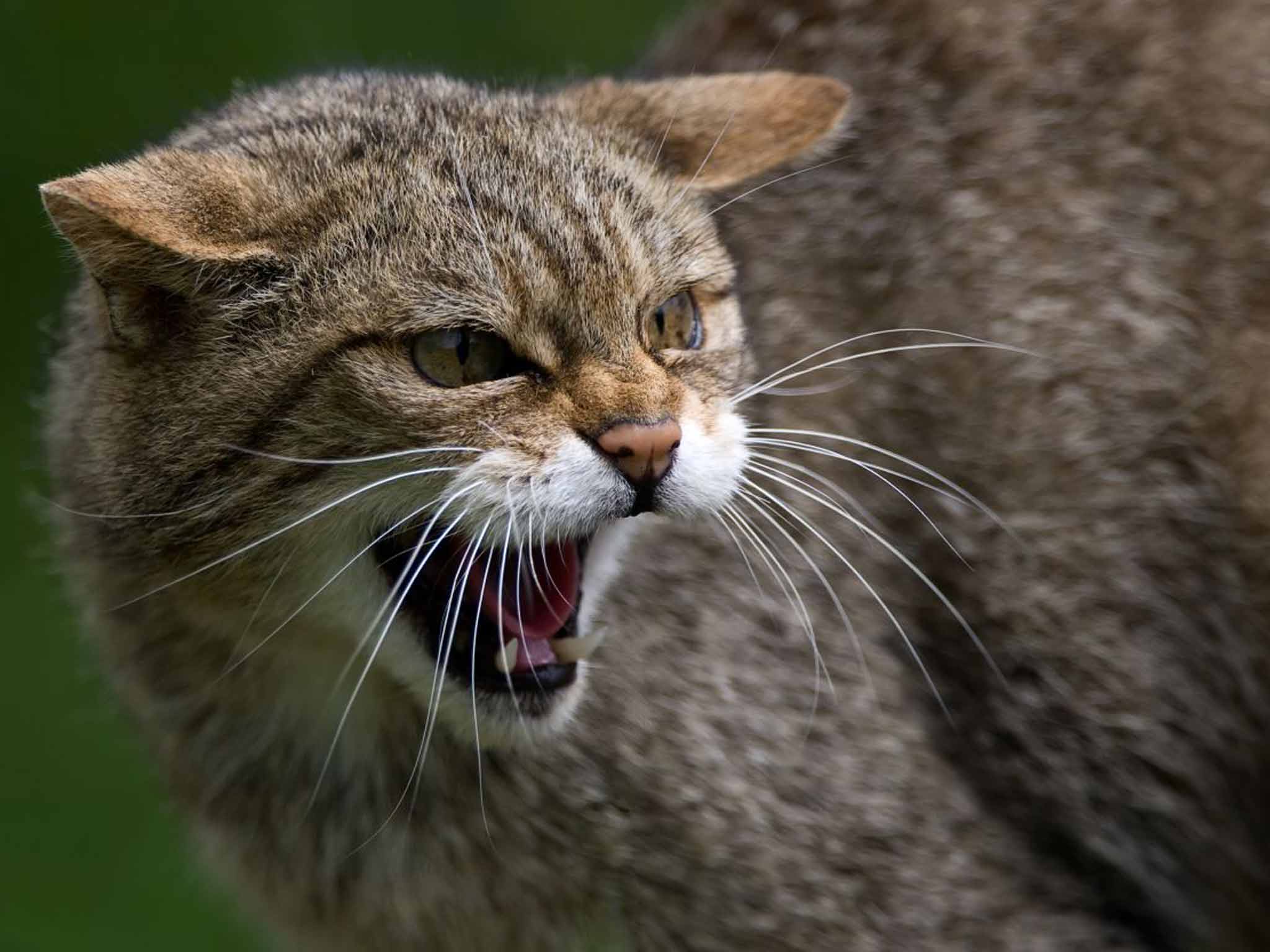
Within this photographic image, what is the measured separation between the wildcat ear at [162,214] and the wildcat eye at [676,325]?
74 centimetres

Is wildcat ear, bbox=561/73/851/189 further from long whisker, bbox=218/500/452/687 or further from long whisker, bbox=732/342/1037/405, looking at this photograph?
long whisker, bbox=218/500/452/687

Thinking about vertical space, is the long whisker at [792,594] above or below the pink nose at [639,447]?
below

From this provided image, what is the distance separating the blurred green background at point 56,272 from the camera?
686 cm

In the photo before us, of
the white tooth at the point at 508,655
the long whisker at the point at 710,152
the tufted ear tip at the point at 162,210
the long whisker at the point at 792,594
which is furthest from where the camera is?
the long whisker at the point at 792,594

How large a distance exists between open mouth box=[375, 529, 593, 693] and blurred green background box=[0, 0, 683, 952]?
3.52 m

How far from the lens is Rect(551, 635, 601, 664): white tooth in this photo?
340cm

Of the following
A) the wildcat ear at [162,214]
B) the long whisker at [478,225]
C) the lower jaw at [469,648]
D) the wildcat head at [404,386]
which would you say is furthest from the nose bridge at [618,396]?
the wildcat ear at [162,214]

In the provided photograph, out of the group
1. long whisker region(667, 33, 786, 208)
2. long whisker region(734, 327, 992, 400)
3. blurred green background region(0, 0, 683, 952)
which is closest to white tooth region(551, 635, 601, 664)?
long whisker region(734, 327, 992, 400)

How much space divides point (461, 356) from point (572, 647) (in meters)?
0.61

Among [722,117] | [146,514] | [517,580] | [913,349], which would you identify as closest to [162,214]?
[146,514]

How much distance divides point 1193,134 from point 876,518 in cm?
130

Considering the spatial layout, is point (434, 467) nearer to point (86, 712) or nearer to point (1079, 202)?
point (1079, 202)

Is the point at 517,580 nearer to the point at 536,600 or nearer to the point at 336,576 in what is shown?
the point at 536,600

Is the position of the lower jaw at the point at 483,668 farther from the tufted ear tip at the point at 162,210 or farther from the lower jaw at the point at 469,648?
the tufted ear tip at the point at 162,210
